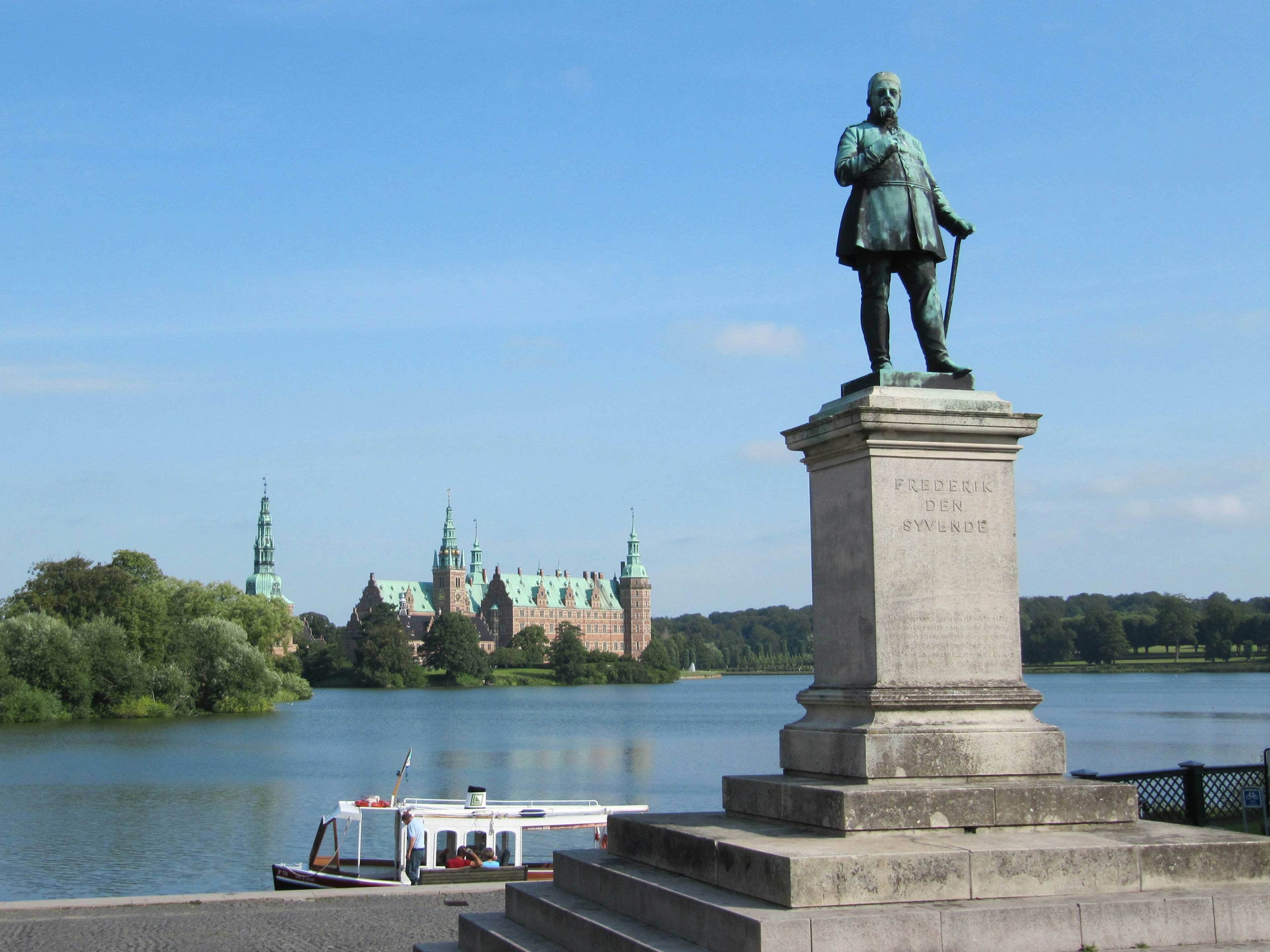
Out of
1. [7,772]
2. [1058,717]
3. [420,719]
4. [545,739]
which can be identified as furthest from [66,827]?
[1058,717]

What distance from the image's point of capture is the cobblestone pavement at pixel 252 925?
11.1 m

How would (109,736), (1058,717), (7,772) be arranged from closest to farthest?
(7,772) → (109,736) → (1058,717)

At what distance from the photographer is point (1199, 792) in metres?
15.0

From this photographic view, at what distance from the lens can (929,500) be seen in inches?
297

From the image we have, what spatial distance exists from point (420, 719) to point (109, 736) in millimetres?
26514

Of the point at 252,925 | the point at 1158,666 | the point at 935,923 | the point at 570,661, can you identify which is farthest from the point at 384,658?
the point at 935,923

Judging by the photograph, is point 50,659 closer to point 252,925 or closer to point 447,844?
point 447,844

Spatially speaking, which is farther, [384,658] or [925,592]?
[384,658]

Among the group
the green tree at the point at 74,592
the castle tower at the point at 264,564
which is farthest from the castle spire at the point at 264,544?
the green tree at the point at 74,592

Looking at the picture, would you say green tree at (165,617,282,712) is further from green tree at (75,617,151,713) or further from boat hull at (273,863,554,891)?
boat hull at (273,863,554,891)

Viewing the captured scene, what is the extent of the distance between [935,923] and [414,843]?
16.1 metres

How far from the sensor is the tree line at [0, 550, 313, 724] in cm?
5625

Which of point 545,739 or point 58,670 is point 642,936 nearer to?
point 545,739

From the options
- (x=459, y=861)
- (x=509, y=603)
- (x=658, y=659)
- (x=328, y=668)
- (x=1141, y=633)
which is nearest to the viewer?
(x=459, y=861)
